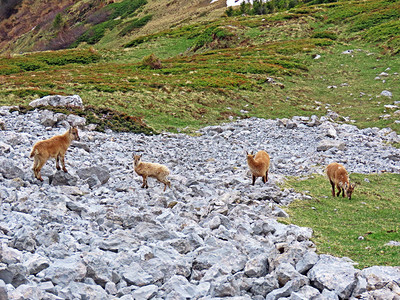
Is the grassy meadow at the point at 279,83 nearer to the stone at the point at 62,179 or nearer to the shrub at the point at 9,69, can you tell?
the shrub at the point at 9,69

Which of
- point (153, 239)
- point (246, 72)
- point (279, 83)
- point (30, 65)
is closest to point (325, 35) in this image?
point (246, 72)

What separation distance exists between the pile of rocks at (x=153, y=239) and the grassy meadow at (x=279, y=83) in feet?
5.54

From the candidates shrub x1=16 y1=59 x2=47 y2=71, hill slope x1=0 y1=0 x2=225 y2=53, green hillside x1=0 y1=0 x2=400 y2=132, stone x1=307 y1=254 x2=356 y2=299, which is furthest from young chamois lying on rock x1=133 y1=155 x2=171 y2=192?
hill slope x1=0 y1=0 x2=225 y2=53

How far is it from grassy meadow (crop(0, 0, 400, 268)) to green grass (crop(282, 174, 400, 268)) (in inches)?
1.8

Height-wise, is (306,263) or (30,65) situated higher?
(306,263)

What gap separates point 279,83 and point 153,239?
4181 cm

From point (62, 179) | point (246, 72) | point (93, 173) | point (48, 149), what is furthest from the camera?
point (246, 72)

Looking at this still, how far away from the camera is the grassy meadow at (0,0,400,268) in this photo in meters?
15.9

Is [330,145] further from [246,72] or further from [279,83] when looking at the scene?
[246,72]

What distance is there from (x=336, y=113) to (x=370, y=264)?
30.4 m

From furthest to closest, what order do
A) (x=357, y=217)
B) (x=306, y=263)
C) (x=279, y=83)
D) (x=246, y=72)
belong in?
(x=246, y=72) < (x=279, y=83) < (x=357, y=217) < (x=306, y=263)

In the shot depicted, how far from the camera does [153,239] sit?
34.9 feet

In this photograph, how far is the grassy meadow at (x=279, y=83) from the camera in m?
15.9

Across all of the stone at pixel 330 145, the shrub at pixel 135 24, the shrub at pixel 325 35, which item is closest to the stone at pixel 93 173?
the stone at pixel 330 145
